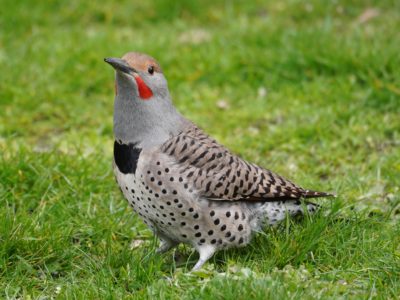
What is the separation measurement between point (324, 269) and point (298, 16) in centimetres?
549

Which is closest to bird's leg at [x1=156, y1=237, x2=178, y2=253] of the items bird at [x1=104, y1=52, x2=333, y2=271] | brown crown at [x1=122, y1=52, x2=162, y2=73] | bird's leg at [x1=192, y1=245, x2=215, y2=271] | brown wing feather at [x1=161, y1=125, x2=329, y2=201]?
bird at [x1=104, y1=52, x2=333, y2=271]

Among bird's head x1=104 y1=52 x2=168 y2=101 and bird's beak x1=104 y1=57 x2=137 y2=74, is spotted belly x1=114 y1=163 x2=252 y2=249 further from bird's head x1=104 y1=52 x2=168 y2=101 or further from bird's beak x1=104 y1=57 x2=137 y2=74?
bird's beak x1=104 y1=57 x2=137 y2=74

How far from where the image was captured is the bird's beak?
4.69 meters

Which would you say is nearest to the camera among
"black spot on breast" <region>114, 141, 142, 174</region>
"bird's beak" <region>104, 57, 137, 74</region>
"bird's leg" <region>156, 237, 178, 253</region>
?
"bird's beak" <region>104, 57, 137, 74</region>

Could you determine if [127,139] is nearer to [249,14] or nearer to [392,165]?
[392,165]

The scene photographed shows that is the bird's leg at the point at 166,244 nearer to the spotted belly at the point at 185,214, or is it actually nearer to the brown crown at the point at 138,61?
the spotted belly at the point at 185,214

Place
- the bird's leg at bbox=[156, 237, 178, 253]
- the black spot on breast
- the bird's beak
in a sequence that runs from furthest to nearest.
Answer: the bird's leg at bbox=[156, 237, 178, 253] < the black spot on breast < the bird's beak

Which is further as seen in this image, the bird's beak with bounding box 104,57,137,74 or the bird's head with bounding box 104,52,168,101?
the bird's head with bounding box 104,52,168,101

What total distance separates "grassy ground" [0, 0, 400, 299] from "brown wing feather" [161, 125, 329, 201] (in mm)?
242

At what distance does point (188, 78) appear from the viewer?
27.6 ft

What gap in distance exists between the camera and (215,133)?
7586mm

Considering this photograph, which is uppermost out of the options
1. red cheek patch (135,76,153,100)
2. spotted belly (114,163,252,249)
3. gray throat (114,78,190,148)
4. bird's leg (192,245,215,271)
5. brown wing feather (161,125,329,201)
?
red cheek patch (135,76,153,100)

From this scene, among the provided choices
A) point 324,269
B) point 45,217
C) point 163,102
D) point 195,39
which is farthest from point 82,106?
→ point 324,269

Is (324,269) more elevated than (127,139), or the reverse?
(127,139)
